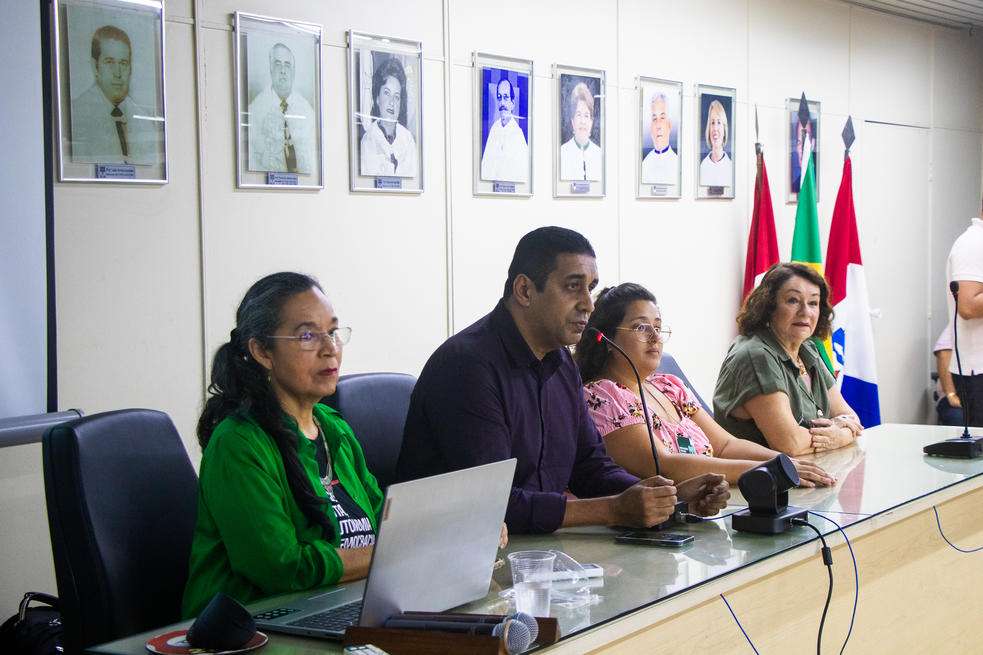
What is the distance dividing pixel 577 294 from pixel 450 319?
1.54 metres

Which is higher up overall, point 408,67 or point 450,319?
point 408,67

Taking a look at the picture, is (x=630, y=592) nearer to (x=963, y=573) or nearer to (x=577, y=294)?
(x=577, y=294)

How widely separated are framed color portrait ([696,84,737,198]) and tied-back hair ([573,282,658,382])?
2.11 metres

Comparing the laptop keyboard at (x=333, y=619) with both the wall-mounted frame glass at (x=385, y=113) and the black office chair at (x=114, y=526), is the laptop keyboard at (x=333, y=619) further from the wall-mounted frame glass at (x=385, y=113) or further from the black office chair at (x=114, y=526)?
the wall-mounted frame glass at (x=385, y=113)

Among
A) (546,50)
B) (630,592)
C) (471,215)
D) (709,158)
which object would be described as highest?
(546,50)

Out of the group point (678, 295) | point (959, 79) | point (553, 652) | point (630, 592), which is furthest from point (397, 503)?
point (959, 79)

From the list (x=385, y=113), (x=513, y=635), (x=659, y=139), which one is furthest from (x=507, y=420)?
(x=659, y=139)

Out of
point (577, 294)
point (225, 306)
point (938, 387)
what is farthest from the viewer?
point (938, 387)

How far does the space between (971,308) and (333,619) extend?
13.6ft

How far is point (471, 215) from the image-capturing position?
3863 mm

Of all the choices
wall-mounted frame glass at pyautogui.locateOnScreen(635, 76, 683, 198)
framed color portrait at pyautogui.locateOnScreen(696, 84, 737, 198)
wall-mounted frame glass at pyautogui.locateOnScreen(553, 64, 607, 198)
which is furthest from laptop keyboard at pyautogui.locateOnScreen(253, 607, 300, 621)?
framed color portrait at pyautogui.locateOnScreen(696, 84, 737, 198)

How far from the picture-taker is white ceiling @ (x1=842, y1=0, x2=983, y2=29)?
563 cm

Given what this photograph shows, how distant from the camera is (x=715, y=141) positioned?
4844mm

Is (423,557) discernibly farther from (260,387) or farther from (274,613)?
(260,387)
